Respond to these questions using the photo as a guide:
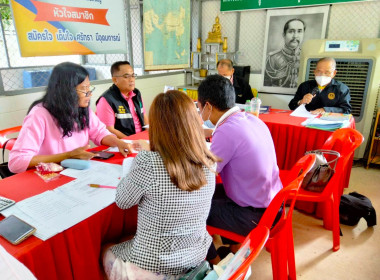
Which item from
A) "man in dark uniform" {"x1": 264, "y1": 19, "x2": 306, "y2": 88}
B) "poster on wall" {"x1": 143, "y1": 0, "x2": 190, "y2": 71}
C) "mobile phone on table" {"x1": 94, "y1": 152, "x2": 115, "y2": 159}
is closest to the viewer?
"mobile phone on table" {"x1": 94, "y1": 152, "x2": 115, "y2": 159}

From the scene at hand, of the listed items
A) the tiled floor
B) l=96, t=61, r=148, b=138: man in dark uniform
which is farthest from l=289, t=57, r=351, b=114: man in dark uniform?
l=96, t=61, r=148, b=138: man in dark uniform

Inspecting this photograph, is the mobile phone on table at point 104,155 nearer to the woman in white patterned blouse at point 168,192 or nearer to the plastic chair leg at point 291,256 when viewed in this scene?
the woman in white patterned blouse at point 168,192

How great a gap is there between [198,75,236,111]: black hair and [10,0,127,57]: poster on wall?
1.92m

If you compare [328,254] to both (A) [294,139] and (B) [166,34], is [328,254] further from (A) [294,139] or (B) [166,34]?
(B) [166,34]

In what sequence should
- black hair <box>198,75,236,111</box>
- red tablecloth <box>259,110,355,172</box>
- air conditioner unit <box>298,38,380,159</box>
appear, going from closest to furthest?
1. black hair <box>198,75,236,111</box>
2. red tablecloth <box>259,110,355,172</box>
3. air conditioner unit <box>298,38,380,159</box>

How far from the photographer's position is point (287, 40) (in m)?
4.12

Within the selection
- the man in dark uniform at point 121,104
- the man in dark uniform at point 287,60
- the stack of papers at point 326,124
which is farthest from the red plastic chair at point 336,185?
the man in dark uniform at point 287,60

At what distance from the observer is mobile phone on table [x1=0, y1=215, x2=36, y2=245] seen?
2.89 ft

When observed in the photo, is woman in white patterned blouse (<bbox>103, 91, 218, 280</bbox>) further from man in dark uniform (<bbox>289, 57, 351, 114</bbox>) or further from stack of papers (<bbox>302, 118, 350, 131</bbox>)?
man in dark uniform (<bbox>289, 57, 351, 114</bbox>)

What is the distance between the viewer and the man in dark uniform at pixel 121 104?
8.01ft

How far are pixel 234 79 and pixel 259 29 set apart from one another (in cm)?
134

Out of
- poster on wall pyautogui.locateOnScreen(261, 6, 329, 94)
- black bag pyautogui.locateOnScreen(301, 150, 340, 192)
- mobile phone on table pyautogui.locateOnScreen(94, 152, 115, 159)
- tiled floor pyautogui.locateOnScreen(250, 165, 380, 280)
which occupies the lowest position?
tiled floor pyautogui.locateOnScreen(250, 165, 380, 280)

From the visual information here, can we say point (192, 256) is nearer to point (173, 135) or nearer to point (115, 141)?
point (173, 135)

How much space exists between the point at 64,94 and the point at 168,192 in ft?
3.50
